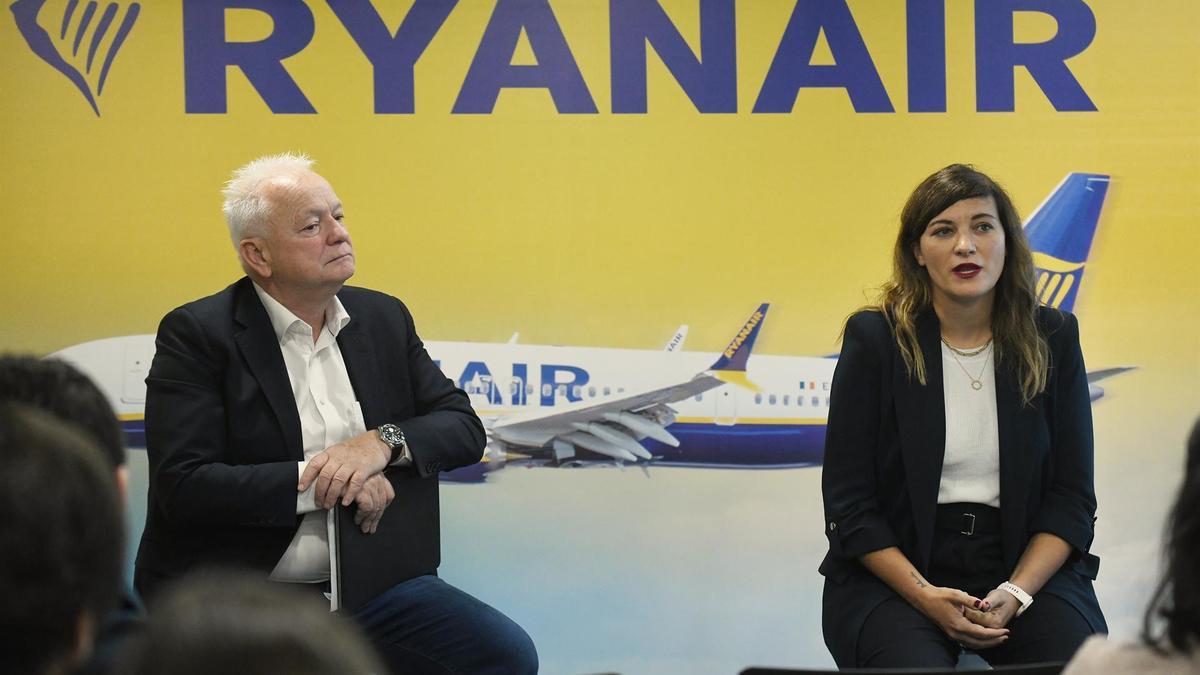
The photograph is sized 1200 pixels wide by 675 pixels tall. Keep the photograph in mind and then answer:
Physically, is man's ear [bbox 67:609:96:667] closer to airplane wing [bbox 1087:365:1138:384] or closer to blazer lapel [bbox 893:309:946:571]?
blazer lapel [bbox 893:309:946:571]

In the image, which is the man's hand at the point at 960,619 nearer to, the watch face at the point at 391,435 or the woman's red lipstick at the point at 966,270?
the woman's red lipstick at the point at 966,270

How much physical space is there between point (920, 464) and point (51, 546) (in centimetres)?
212

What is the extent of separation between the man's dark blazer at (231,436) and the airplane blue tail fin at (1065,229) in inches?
83.7

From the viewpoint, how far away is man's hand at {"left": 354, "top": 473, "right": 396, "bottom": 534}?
286cm

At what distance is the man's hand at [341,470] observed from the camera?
282 cm

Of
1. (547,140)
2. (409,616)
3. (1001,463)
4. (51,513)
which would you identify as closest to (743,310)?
(547,140)

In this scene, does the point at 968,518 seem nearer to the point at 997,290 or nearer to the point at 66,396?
the point at 997,290

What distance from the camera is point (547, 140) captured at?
4.16 m

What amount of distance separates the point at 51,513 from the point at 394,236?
308 cm

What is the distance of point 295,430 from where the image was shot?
2.94 meters

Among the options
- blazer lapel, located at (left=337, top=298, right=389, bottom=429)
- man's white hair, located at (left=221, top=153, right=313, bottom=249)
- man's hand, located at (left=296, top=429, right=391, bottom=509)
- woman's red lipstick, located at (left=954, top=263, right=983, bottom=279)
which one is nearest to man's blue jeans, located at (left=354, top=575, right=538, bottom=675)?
man's hand, located at (left=296, top=429, right=391, bottom=509)

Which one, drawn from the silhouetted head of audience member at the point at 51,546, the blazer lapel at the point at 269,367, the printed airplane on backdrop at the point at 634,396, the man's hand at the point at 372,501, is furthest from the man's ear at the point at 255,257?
the silhouetted head of audience member at the point at 51,546

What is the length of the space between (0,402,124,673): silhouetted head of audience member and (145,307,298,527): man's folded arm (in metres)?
1.65

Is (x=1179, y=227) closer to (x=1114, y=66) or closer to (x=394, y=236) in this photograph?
(x=1114, y=66)
